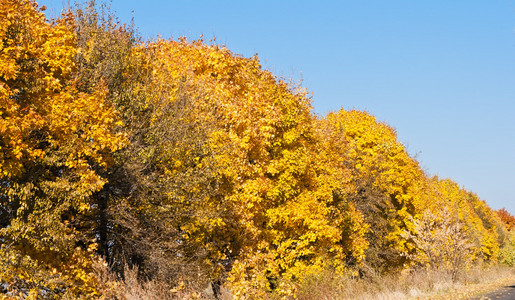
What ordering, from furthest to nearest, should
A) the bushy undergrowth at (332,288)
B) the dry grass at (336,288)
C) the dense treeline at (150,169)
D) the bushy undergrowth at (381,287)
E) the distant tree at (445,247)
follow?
the distant tree at (445,247) < the bushy undergrowth at (381,287) < the dense treeline at (150,169) < the bushy undergrowth at (332,288) < the dry grass at (336,288)

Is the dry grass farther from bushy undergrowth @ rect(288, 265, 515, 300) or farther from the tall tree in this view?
the tall tree

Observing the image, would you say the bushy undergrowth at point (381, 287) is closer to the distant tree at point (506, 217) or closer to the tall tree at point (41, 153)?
the tall tree at point (41, 153)

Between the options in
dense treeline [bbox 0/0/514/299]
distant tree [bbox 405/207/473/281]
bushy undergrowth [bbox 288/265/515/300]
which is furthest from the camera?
distant tree [bbox 405/207/473/281]

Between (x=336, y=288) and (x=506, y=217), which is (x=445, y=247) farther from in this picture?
(x=506, y=217)

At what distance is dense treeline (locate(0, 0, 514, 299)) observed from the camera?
624 inches

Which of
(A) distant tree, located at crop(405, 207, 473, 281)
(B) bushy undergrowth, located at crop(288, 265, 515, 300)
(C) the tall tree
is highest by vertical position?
(C) the tall tree

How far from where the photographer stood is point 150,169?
20812 millimetres

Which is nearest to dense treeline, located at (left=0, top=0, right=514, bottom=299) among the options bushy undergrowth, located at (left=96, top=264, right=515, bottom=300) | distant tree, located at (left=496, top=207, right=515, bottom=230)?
bushy undergrowth, located at (left=96, top=264, right=515, bottom=300)

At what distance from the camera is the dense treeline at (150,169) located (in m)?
15.9

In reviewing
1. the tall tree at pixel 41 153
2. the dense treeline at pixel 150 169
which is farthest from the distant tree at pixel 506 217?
the tall tree at pixel 41 153

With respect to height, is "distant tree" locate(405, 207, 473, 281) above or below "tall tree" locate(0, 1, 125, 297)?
below

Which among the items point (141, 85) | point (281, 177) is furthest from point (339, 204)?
point (141, 85)

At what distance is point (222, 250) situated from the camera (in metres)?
26.2

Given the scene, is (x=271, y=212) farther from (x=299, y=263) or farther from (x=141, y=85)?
(x=141, y=85)
